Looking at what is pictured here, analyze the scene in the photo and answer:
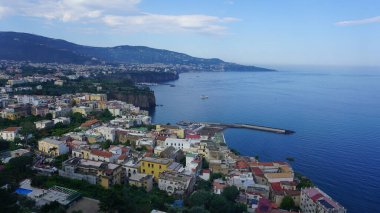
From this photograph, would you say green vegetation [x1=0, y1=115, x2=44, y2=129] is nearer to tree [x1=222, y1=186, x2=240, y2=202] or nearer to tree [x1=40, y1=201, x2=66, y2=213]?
tree [x1=40, y1=201, x2=66, y2=213]

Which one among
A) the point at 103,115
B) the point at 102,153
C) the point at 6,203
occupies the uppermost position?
the point at 6,203

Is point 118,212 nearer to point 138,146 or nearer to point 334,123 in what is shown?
point 138,146

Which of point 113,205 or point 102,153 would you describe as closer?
point 113,205

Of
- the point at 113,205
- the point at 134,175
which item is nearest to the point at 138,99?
the point at 134,175

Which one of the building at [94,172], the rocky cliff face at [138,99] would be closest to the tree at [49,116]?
the building at [94,172]

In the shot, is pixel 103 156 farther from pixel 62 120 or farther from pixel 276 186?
pixel 62 120

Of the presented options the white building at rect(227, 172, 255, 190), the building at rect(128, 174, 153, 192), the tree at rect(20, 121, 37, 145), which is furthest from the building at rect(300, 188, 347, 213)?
the tree at rect(20, 121, 37, 145)
